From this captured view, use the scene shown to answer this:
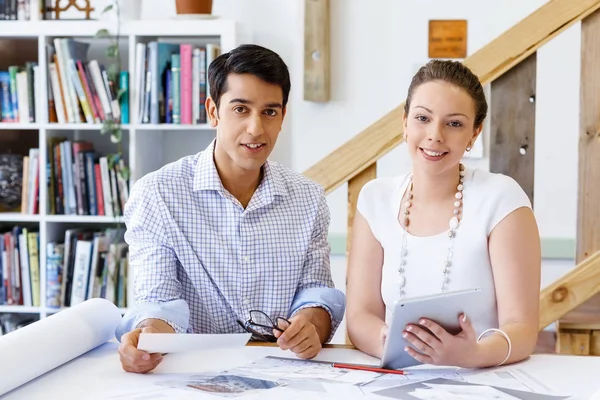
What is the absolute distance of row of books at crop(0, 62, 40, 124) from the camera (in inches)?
132

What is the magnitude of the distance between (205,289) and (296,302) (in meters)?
0.18

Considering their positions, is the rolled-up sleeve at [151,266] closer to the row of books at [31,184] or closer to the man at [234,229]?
the man at [234,229]

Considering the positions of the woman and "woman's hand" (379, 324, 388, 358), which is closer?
"woman's hand" (379, 324, 388, 358)

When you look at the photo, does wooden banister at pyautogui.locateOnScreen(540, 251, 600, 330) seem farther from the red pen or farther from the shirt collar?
the red pen

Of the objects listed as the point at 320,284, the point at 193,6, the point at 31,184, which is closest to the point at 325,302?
the point at 320,284

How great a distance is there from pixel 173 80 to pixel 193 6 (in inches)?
11.3

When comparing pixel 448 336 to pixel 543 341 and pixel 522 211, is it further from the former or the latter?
pixel 543 341

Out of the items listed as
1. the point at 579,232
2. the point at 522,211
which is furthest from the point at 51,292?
the point at 522,211

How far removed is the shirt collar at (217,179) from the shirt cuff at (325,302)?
0.20 meters

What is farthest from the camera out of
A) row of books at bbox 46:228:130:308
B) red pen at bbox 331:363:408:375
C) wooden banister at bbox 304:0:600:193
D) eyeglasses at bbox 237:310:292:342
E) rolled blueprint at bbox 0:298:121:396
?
row of books at bbox 46:228:130:308

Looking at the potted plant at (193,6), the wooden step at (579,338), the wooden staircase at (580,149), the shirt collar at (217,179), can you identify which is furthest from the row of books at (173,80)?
the wooden step at (579,338)

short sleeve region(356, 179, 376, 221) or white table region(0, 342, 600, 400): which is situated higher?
short sleeve region(356, 179, 376, 221)

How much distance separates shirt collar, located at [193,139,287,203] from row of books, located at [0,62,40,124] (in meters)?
1.84

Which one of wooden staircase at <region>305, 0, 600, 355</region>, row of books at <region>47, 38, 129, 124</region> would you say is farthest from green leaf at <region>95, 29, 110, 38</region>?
wooden staircase at <region>305, 0, 600, 355</region>
